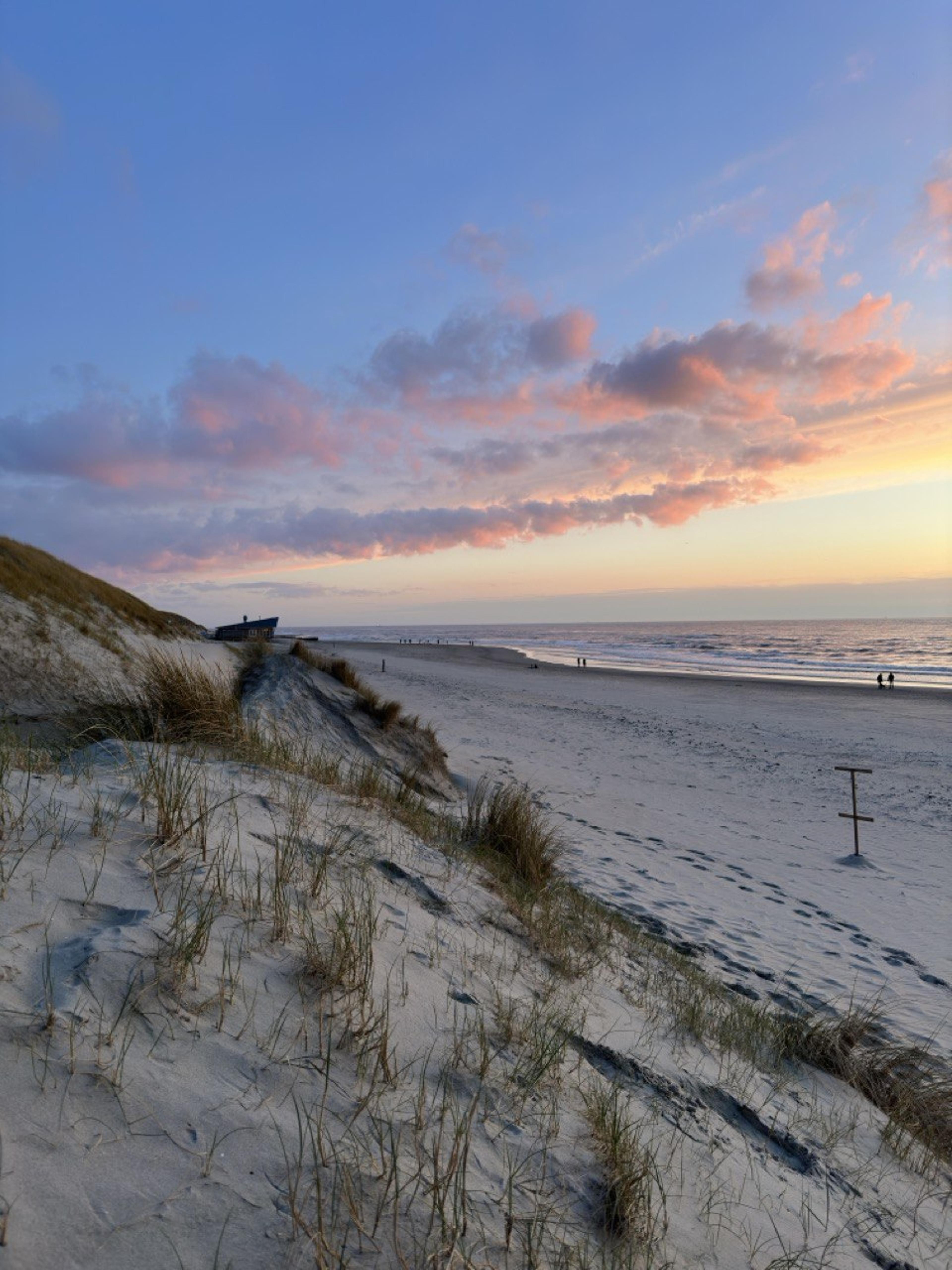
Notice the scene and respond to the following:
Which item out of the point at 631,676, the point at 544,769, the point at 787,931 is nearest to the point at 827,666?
the point at 631,676

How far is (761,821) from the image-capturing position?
11906 mm

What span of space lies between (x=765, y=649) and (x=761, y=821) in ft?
189

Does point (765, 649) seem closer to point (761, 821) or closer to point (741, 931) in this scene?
point (761, 821)

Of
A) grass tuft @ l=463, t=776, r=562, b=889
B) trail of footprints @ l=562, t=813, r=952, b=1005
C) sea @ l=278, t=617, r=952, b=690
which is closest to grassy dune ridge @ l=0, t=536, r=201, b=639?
grass tuft @ l=463, t=776, r=562, b=889

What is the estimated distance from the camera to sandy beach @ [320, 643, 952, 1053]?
21.6ft

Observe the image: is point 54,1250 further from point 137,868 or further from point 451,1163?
point 137,868

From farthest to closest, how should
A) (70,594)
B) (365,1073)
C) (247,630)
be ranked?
(247,630), (70,594), (365,1073)

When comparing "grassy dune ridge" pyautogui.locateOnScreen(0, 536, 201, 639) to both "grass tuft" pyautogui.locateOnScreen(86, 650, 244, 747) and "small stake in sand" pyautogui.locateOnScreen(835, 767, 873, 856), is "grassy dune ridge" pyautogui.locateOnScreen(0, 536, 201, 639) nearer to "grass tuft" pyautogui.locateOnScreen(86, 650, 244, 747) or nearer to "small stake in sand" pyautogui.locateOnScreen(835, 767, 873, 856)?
"grass tuft" pyautogui.locateOnScreen(86, 650, 244, 747)

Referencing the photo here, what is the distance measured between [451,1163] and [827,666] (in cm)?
5181

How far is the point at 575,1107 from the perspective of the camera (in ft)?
8.65

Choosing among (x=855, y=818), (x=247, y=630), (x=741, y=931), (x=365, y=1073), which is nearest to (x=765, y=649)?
(x=247, y=630)

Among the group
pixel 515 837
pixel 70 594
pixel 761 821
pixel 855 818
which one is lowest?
pixel 761 821

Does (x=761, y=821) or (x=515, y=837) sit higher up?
(x=515, y=837)

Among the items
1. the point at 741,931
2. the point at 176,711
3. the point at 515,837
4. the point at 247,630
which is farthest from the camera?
the point at 247,630
